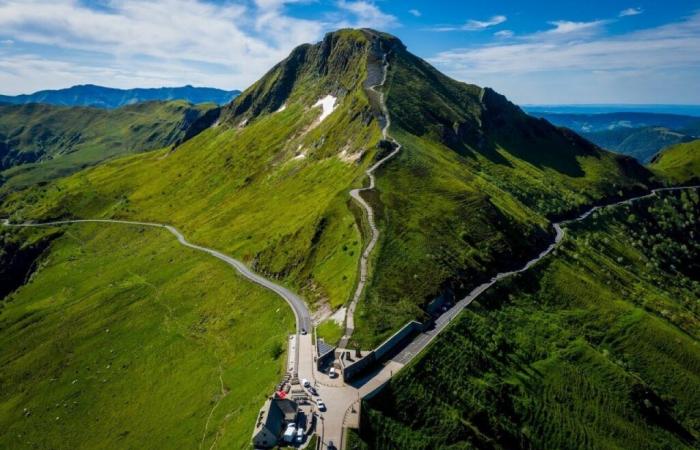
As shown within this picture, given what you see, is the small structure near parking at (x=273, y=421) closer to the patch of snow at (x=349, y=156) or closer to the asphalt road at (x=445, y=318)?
the asphalt road at (x=445, y=318)

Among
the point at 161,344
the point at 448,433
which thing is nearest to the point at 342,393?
the point at 448,433

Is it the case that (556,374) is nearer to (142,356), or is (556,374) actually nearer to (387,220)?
(387,220)

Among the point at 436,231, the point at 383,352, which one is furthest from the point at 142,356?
the point at 436,231

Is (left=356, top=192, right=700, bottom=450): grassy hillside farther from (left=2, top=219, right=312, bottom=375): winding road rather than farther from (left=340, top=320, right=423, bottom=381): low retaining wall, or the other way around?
(left=2, top=219, right=312, bottom=375): winding road

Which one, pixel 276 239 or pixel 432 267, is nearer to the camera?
pixel 432 267

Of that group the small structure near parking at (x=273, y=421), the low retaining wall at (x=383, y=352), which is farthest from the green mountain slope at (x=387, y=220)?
the small structure near parking at (x=273, y=421)

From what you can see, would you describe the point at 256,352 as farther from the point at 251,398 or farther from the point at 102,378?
the point at 102,378

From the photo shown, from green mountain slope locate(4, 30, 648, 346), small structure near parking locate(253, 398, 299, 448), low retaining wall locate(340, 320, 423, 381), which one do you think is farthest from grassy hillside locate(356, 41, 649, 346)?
small structure near parking locate(253, 398, 299, 448)
